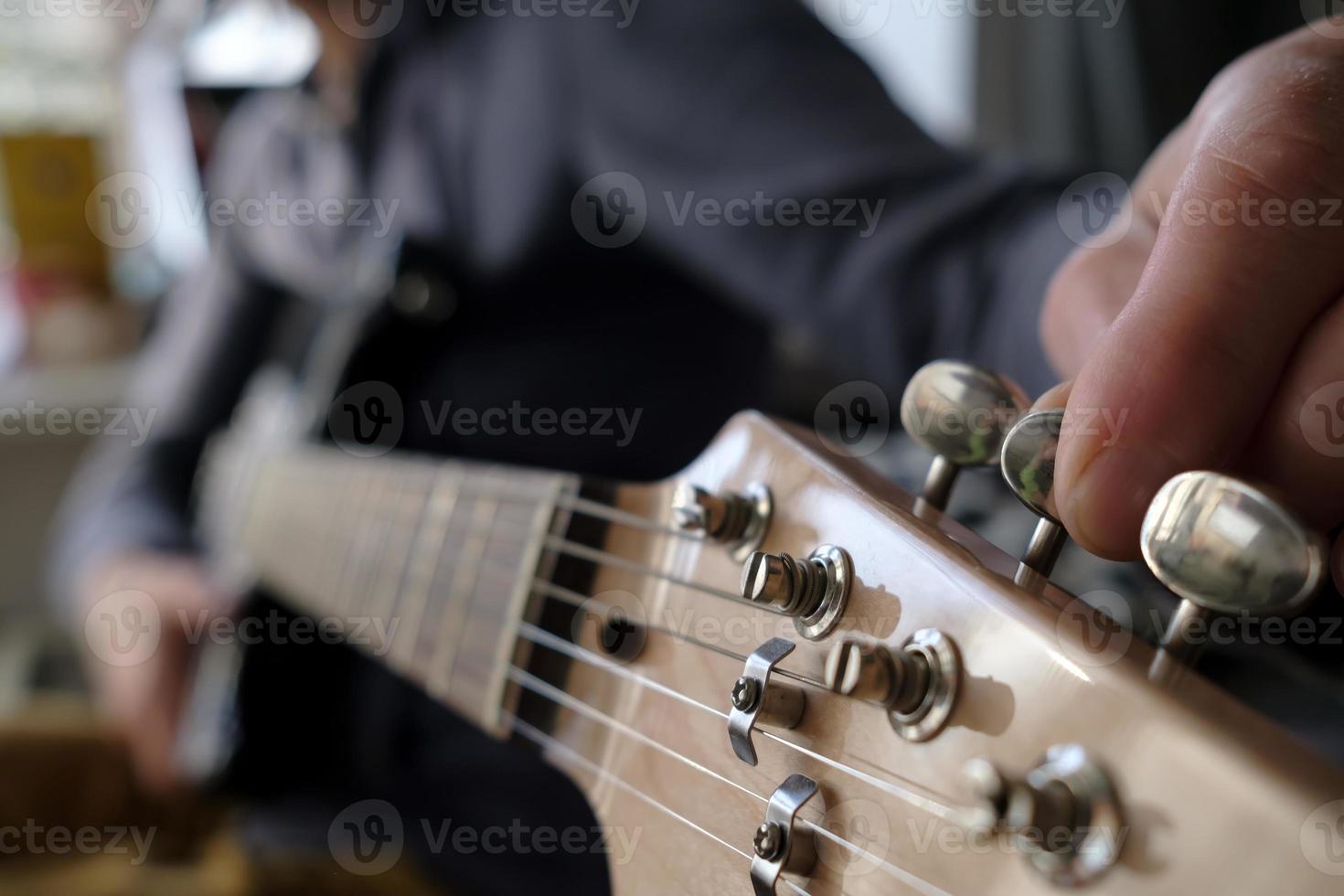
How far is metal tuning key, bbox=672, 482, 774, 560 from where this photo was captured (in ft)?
0.97

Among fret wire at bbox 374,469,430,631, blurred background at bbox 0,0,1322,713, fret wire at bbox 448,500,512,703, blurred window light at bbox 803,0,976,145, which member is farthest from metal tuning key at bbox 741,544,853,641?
blurred window light at bbox 803,0,976,145

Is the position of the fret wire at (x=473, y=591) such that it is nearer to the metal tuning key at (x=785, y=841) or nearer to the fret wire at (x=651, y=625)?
the fret wire at (x=651, y=625)

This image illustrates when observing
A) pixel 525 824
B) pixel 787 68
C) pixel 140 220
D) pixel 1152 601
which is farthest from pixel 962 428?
pixel 140 220

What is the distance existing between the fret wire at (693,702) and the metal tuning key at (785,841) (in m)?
0.01

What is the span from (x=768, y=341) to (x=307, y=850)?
2.34ft

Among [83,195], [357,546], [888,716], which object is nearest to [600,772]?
[888,716]

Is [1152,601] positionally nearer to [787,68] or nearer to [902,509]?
[902,509]

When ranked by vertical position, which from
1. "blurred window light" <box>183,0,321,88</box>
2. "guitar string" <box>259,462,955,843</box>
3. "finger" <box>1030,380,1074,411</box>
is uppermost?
"blurred window light" <box>183,0,321,88</box>

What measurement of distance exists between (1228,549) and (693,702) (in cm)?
17

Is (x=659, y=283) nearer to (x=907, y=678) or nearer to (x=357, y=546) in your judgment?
(x=357, y=546)

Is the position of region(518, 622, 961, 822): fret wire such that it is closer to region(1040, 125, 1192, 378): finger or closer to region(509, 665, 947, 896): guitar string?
region(509, 665, 947, 896): guitar string

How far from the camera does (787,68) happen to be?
73 centimetres

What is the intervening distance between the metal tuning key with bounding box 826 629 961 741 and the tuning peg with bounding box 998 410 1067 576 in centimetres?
3

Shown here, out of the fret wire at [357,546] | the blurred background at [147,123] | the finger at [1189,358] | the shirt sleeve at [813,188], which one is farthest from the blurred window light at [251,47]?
the finger at [1189,358]
